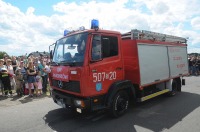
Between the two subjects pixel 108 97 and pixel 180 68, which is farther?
pixel 180 68

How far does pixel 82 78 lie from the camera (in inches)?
204

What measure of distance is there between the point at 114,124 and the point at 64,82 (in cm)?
182

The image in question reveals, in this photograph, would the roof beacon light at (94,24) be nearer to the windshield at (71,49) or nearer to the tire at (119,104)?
the windshield at (71,49)

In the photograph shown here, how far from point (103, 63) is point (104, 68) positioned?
0.15 m

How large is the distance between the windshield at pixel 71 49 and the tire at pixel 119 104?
1611 mm

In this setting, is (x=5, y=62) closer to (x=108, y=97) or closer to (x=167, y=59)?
(x=108, y=97)

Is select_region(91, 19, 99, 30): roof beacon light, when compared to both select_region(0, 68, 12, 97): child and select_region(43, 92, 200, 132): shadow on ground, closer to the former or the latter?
select_region(43, 92, 200, 132): shadow on ground

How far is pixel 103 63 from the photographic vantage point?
5609 millimetres

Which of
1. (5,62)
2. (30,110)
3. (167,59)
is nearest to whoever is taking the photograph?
(30,110)

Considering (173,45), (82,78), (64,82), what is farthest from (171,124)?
(173,45)

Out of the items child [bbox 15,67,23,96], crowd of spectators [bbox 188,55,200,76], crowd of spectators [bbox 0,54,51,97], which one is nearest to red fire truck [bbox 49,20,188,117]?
crowd of spectators [bbox 0,54,51,97]

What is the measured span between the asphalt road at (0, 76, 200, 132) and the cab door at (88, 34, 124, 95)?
0.99 metres

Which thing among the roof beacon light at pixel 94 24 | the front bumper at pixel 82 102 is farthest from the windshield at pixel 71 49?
the front bumper at pixel 82 102

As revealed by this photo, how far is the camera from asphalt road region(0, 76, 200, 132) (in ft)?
17.6
